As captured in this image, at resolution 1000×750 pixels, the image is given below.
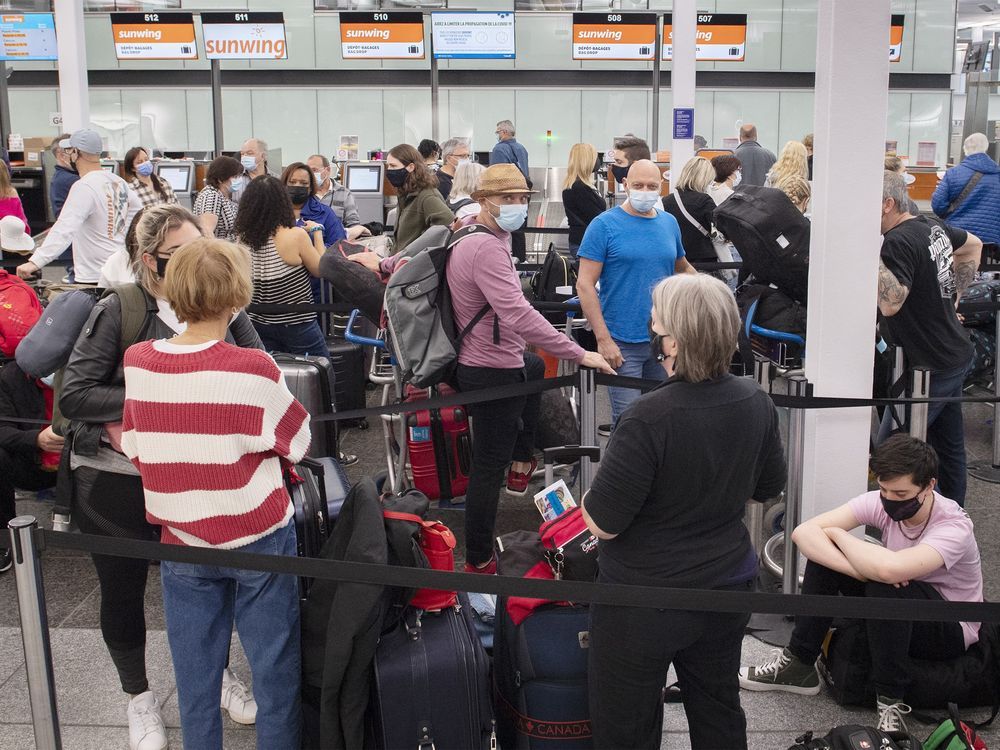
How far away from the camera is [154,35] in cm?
1861

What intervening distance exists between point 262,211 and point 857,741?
3738mm

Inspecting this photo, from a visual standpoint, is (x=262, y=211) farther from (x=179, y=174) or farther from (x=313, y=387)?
(x=179, y=174)

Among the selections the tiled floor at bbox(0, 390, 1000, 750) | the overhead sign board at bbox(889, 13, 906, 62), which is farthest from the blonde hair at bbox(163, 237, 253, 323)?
the overhead sign board at bbox(889, 13, 906, 62)

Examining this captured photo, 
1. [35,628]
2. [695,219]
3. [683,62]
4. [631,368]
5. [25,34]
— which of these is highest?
[25,34]

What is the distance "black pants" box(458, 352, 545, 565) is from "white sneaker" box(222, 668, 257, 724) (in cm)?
122

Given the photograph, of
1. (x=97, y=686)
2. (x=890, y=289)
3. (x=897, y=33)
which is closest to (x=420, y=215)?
(x=890, y=289)

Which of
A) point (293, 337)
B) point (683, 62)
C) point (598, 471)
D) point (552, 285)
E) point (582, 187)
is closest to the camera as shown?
point (598, 471)

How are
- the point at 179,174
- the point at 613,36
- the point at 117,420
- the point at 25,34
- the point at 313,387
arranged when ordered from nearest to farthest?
1. the point at 117,420
2. the point at 313,387
3. the point at 179,174
4. the point at 25,34
5. the point at 613,36

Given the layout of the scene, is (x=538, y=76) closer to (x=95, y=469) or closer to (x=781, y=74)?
(x=781, y=74)

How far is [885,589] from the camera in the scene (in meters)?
3.38

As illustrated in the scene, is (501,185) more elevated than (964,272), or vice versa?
(501,185)

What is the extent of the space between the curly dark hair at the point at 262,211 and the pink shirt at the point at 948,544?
3.21 meters

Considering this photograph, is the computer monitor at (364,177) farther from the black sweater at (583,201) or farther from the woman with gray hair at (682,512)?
the woman with gray hair at (682,512)

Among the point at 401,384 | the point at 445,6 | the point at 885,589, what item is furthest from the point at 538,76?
the point at 885,589
